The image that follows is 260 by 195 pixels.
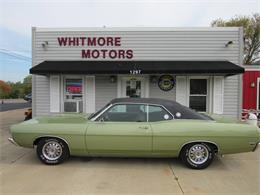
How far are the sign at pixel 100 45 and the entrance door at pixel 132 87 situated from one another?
36.5 inches

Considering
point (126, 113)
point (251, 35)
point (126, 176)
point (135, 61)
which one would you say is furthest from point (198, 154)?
point (251, 35)

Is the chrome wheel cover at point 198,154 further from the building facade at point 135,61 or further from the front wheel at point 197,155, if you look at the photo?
the building facade at point 135,61

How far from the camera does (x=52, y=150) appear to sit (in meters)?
5.73

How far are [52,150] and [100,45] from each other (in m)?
5.81

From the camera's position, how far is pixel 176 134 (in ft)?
17.9

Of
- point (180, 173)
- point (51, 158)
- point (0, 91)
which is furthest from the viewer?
point (0, 91)

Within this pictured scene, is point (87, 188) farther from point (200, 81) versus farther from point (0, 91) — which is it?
point (0, 91)

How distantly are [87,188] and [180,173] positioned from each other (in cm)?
192

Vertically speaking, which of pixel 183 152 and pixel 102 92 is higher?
pixel 102 92

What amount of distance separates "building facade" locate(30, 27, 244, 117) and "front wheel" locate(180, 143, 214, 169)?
5.07m

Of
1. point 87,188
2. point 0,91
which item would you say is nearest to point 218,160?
point 87,188

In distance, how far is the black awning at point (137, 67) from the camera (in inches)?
363

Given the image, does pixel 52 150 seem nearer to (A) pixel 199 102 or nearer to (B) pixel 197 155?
(B) pixel 197 155

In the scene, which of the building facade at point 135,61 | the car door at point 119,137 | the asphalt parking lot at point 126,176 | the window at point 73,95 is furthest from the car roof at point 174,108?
the window at point 73,95
